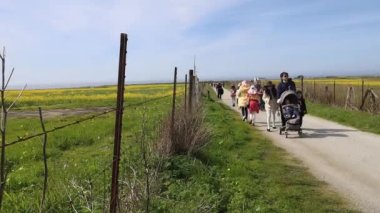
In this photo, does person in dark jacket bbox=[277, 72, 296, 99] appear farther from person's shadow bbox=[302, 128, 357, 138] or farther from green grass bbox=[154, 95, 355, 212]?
green grass bbox=[154, 95, 355, 212]

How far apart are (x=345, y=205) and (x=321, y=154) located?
4.15m

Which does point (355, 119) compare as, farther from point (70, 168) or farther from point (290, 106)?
point (70, 168)

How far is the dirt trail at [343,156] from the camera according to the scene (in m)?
7.41

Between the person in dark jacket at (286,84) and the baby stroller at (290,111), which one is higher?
the person in dark jacket at (286,84)

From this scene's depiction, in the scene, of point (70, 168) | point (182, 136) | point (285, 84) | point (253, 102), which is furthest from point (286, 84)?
point (70, 168)

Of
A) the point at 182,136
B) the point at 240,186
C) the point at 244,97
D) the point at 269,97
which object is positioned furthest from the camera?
the point at 244,97

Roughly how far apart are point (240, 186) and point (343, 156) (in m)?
4.08

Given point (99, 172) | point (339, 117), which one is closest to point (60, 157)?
point (99, 172)

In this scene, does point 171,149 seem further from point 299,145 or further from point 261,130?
point 261,130

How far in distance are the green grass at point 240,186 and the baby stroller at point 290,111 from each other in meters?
3.14

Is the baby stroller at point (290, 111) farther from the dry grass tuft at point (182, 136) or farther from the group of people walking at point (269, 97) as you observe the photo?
the dry grass tuft at point (182, 136)

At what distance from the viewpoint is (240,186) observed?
23.9ft

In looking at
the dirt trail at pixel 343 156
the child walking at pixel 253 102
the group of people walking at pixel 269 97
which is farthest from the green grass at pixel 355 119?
the child walking at pixel 253 102

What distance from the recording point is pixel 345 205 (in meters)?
6.68
